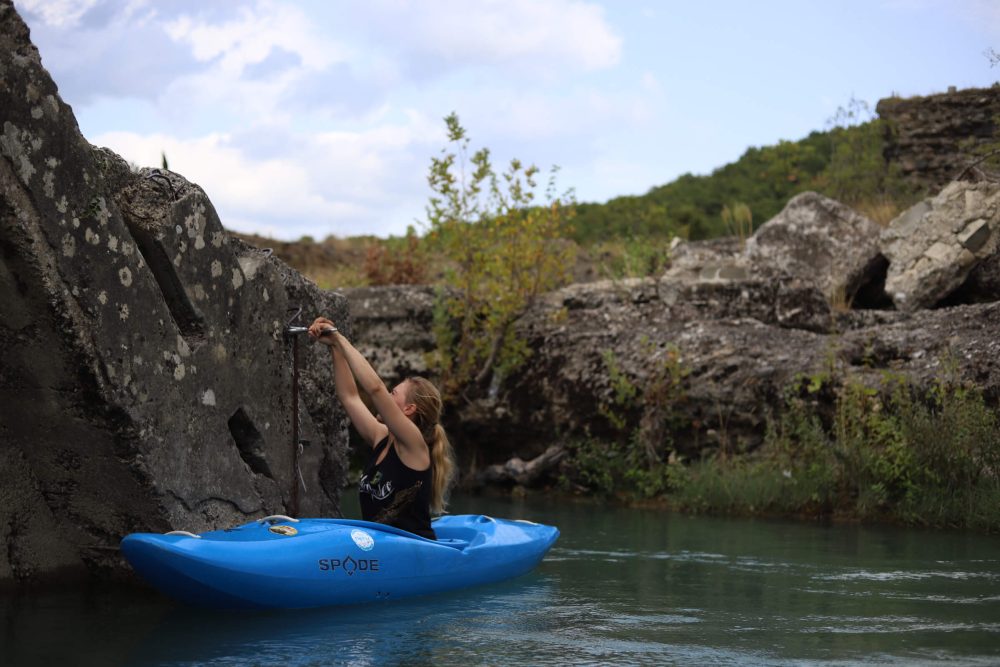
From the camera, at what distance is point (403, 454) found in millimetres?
5781

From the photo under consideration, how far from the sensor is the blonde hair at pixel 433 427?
5855mm

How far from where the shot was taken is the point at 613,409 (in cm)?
1059

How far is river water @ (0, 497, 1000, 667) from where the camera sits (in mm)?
4348

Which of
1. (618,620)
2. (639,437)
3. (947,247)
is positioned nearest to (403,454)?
(618,620)

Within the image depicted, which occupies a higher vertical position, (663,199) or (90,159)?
(663,199)

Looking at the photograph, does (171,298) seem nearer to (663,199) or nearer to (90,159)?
(90,159)

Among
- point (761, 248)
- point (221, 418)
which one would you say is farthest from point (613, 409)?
point (221, 418)

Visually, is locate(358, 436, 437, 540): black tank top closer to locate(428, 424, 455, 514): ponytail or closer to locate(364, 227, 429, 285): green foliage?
locate(428, 424, 455, 514): ponytail

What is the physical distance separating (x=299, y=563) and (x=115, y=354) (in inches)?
49.9

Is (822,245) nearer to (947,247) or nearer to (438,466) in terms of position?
(947,247)

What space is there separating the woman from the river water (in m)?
0.49

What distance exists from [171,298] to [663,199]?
848 inches

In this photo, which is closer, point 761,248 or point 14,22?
point 14,22

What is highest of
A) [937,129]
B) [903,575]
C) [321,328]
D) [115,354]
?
[937,129]
